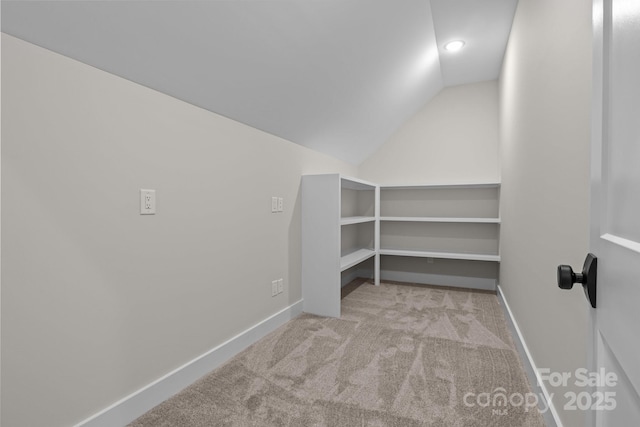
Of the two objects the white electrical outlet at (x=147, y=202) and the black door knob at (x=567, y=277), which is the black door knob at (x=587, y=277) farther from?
the white electrical outlet at (x=147, y=202)

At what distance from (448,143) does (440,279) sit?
1.61 metres

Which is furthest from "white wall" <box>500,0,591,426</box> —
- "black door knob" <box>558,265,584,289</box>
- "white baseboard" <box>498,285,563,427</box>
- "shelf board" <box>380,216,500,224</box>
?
"shelf board" <box>380,216,500,224</box>

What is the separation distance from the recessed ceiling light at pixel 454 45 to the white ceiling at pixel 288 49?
74mm

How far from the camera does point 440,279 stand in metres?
3.79

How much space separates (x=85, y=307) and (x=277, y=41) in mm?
1514

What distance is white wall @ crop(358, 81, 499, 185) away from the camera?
11.8ft

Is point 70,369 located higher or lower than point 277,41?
lower

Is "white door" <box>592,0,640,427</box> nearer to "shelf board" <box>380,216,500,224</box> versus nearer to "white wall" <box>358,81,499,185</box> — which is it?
"shelf board" <box>380,216,500,224</box>

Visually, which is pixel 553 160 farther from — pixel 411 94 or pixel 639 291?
pixel 411 94

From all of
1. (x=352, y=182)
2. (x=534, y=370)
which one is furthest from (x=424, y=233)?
(x=534, y=370)

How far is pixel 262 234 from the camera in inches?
89.2

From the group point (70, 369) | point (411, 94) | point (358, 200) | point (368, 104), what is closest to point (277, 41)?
point (368, 104)

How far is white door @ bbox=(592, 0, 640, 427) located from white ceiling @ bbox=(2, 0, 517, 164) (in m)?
1.36

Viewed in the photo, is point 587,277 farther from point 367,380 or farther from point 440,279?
point 440,279
